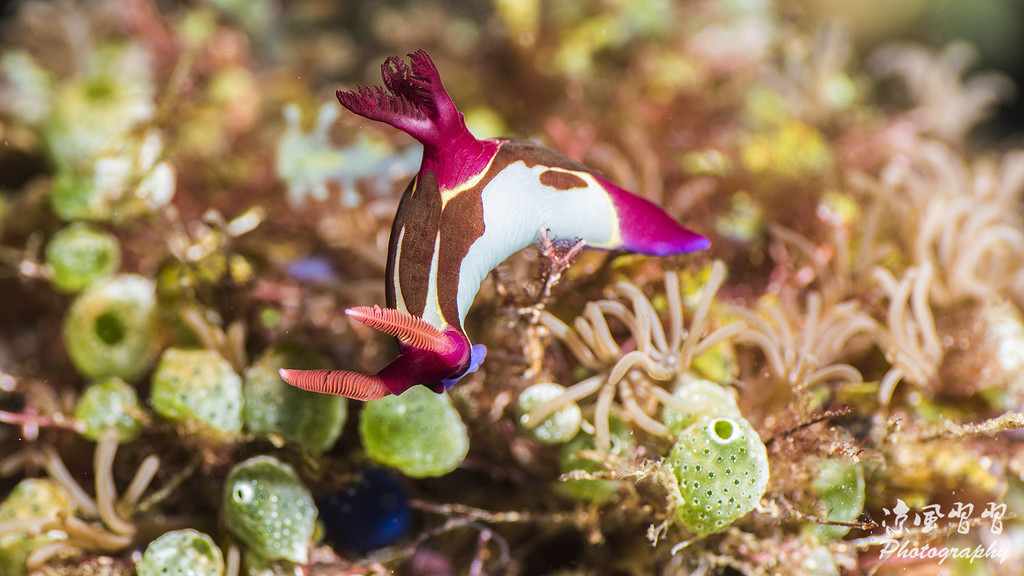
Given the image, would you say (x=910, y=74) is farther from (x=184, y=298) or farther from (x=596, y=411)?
(x=184, y=298)

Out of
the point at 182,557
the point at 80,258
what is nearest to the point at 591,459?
the point at 182,557

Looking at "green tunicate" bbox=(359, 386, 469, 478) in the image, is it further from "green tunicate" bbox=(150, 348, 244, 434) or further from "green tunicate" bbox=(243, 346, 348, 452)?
"green tunicate" bbox=(150, 348, 244, 434)

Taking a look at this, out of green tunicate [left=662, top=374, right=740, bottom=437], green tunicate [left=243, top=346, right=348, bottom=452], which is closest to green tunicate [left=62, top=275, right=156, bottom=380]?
green tunicate [left=243, top=346, right=348, bottom=452]

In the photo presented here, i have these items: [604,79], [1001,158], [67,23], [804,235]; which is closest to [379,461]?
[804,235]

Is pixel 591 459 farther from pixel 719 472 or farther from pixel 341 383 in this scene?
pixel 341 383

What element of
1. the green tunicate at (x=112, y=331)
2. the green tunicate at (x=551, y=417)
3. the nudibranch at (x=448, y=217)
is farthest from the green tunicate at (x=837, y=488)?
the green tunicate at (x=112, y=331)

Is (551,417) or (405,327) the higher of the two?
(405,327)

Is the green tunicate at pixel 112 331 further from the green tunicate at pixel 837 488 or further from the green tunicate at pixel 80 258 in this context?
the green tunicate at pixel 837 488
